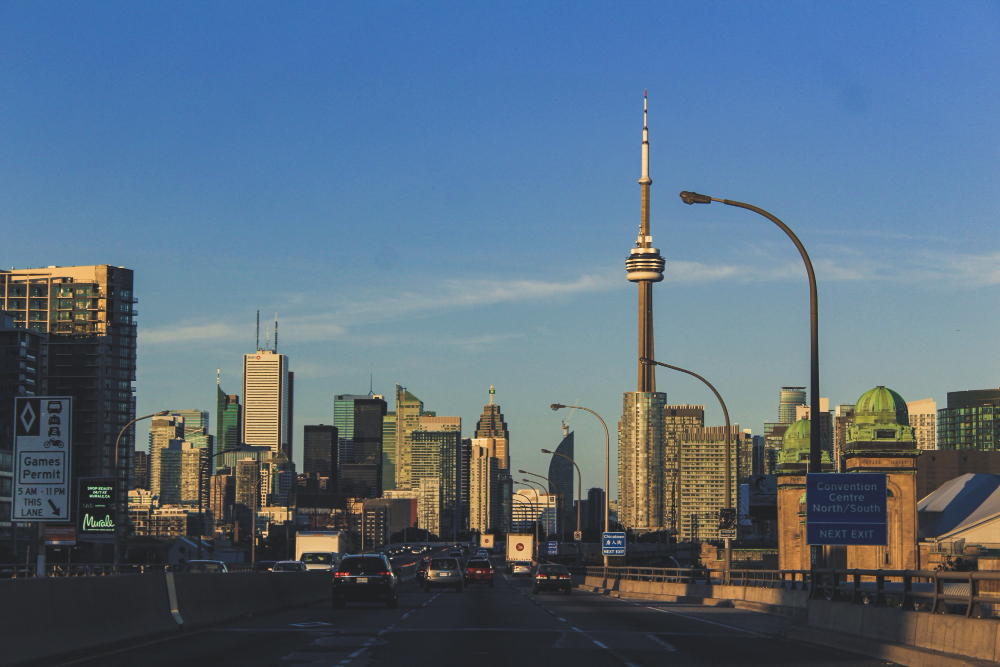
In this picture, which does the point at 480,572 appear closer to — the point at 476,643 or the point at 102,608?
the point at 476,643

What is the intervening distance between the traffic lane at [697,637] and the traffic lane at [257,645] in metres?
4.64

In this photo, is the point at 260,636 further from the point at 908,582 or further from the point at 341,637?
the point at 908,582

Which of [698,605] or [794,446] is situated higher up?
[794,446]

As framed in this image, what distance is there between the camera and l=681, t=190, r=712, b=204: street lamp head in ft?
88.0

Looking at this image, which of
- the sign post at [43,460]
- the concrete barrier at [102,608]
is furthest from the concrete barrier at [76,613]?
the sign post at [43,460]

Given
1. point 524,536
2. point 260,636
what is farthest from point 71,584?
point 524,536

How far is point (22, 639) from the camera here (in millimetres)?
17516

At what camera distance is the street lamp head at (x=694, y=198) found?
88.0ft

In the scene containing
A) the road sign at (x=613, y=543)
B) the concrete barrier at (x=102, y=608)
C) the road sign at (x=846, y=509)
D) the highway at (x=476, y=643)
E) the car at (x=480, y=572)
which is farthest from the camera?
the car at (x=480, y=572)

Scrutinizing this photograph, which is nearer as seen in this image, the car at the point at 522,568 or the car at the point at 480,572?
the car at the point at 480,572

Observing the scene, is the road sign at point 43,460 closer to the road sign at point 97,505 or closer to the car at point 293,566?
the car at point 293,566

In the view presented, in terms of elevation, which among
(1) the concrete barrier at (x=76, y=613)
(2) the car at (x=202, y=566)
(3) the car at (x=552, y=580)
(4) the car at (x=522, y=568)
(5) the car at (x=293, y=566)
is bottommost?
(4) the car at (x=522, y=568)

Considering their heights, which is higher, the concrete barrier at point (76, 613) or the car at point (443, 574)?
the concrete barrier at point (76, 613)

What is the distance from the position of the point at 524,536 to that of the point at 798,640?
81283 mm
